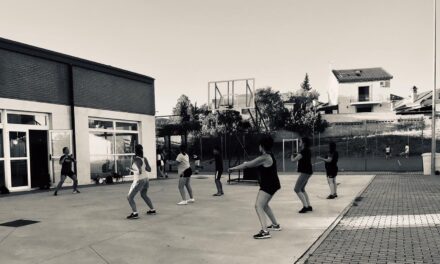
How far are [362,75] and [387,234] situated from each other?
5518 cm

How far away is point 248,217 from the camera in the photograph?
8.04 m

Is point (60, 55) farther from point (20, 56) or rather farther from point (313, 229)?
point (313, 229)

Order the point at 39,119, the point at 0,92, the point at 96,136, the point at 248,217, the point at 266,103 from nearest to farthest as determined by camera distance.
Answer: the point at 248,217, the point at 0,92, the point at 39,119, the point at 96,136, the point at 266,103

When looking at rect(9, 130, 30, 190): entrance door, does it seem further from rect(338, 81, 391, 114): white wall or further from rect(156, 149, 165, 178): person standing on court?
rect(338, 81, 391, 114): white wall

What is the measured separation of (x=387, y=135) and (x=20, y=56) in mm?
32119

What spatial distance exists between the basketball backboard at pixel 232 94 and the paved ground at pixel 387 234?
501 inches

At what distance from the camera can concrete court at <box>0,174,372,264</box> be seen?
534cm

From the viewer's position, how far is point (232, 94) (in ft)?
75.6

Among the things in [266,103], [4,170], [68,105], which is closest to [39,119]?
[68,105]

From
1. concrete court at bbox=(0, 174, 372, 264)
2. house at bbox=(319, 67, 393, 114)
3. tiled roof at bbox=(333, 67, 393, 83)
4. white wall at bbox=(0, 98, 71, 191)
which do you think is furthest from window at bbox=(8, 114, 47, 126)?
tiled roof at bbox=(333, 67, 393, 83)

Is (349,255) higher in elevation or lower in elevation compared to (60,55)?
lower

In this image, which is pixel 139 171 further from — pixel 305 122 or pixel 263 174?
pixel 305 122

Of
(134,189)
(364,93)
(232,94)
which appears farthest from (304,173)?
(364,93)

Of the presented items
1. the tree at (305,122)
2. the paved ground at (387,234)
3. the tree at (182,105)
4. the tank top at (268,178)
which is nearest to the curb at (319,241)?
the paved ground at (387,234)
